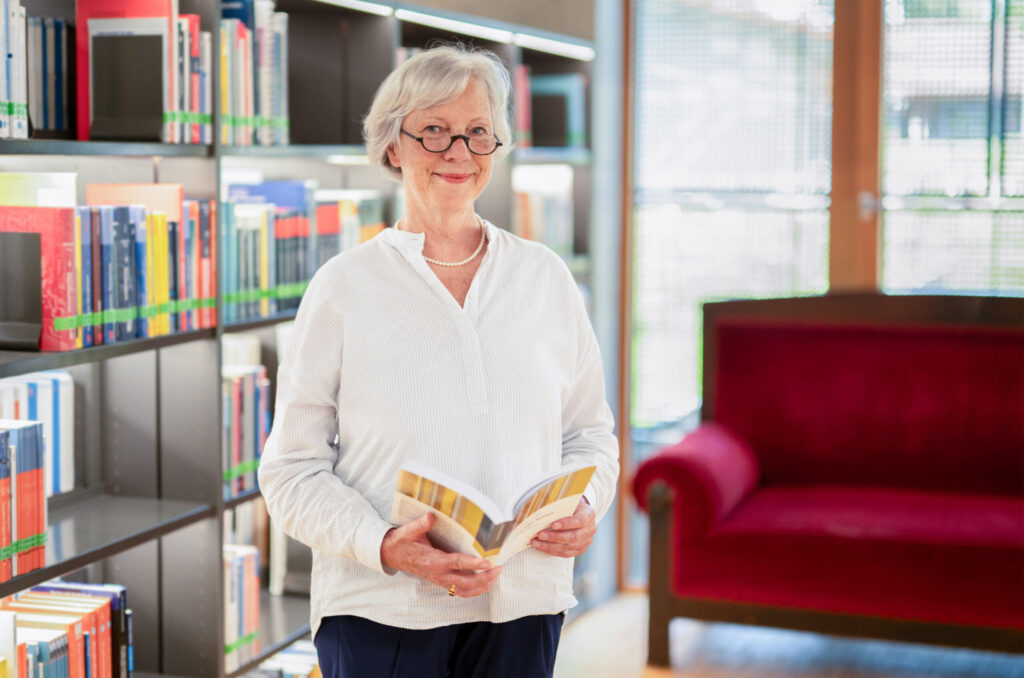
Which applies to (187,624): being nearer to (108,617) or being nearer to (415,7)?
(108,617)

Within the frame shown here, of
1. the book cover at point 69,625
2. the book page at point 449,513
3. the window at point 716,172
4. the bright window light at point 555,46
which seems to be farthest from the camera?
the window at point 716,172

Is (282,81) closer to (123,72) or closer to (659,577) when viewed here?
(123,72)

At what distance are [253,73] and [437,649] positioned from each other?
1494mm

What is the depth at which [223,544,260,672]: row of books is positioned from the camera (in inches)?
108

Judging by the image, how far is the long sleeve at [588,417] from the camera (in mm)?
1975

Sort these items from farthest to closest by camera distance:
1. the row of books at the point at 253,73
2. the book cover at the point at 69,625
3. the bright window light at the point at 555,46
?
the bright window light at the point at 555,46 < the row of books at the point at 253,73 < the book cover at the point at 69,625

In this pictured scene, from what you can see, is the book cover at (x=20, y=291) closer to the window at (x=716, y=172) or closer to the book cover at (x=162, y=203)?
→ the book cover at (x=162, y=203)

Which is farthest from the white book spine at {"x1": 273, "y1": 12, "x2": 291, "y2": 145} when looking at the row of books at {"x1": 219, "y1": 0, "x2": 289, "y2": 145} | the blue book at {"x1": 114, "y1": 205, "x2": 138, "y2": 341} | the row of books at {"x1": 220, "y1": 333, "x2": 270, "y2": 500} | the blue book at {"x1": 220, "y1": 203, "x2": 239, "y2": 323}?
the blue book at {"x1": 114, "y1": 205, "x2": 138, "y2": 341}

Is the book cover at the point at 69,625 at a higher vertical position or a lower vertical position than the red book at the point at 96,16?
lower

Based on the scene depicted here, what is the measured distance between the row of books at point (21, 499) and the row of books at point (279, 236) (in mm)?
600

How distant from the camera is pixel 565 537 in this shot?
1.81 m

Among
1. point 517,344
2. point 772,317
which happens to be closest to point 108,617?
point 517,344

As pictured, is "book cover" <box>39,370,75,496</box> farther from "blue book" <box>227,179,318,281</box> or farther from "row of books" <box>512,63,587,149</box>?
"row of books" <box>512,63,587,149</box>

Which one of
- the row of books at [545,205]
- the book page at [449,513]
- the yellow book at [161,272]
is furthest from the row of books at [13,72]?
the row of books at [545,205]
